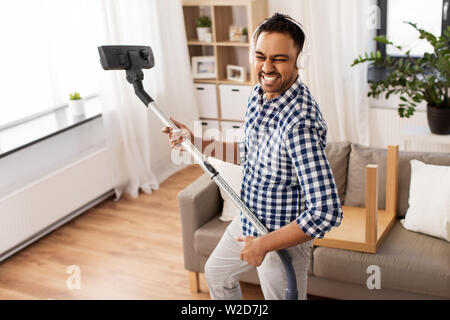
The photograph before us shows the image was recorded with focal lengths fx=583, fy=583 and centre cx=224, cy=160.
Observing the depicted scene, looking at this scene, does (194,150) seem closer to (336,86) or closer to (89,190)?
(89,190)

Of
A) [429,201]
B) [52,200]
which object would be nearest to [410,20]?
[429,201]

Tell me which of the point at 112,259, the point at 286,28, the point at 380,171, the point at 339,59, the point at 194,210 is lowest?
the point at 112,259

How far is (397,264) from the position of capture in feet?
7.88

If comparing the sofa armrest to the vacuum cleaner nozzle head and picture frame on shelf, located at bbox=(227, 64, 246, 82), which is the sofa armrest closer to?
the vacuum cleaner nozzle head

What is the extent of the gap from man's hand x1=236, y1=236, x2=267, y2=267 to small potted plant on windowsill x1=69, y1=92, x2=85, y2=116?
2.44 metres

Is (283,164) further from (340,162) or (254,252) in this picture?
(340,162)

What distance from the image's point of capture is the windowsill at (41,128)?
3.31m

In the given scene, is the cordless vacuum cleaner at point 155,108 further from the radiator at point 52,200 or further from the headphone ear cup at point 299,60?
the radiator at point 52,200

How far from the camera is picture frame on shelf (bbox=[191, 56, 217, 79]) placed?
4697 millimetres

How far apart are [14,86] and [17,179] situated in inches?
23.2

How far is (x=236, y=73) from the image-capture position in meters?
4.67

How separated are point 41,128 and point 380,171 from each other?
2048 mm

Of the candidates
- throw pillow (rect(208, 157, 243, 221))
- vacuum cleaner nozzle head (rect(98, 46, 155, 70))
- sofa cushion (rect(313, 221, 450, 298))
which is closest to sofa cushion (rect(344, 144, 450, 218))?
sofa cushion (rect(313, 221, 450, 298))

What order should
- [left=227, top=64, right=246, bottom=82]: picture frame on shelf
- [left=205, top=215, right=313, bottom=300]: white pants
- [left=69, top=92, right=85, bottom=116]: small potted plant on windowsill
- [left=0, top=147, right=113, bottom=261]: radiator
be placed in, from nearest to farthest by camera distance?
[left=205, top=215, right=313, bottom=300]: white pants, [left=0, top=147, right=113, bottom=261]: radiator, [left=69, top=92, right=85, bottom=116]: small potted plant on windowsill, [left=227, top=64, right=246, bottom=82]: picture frame on shelf
